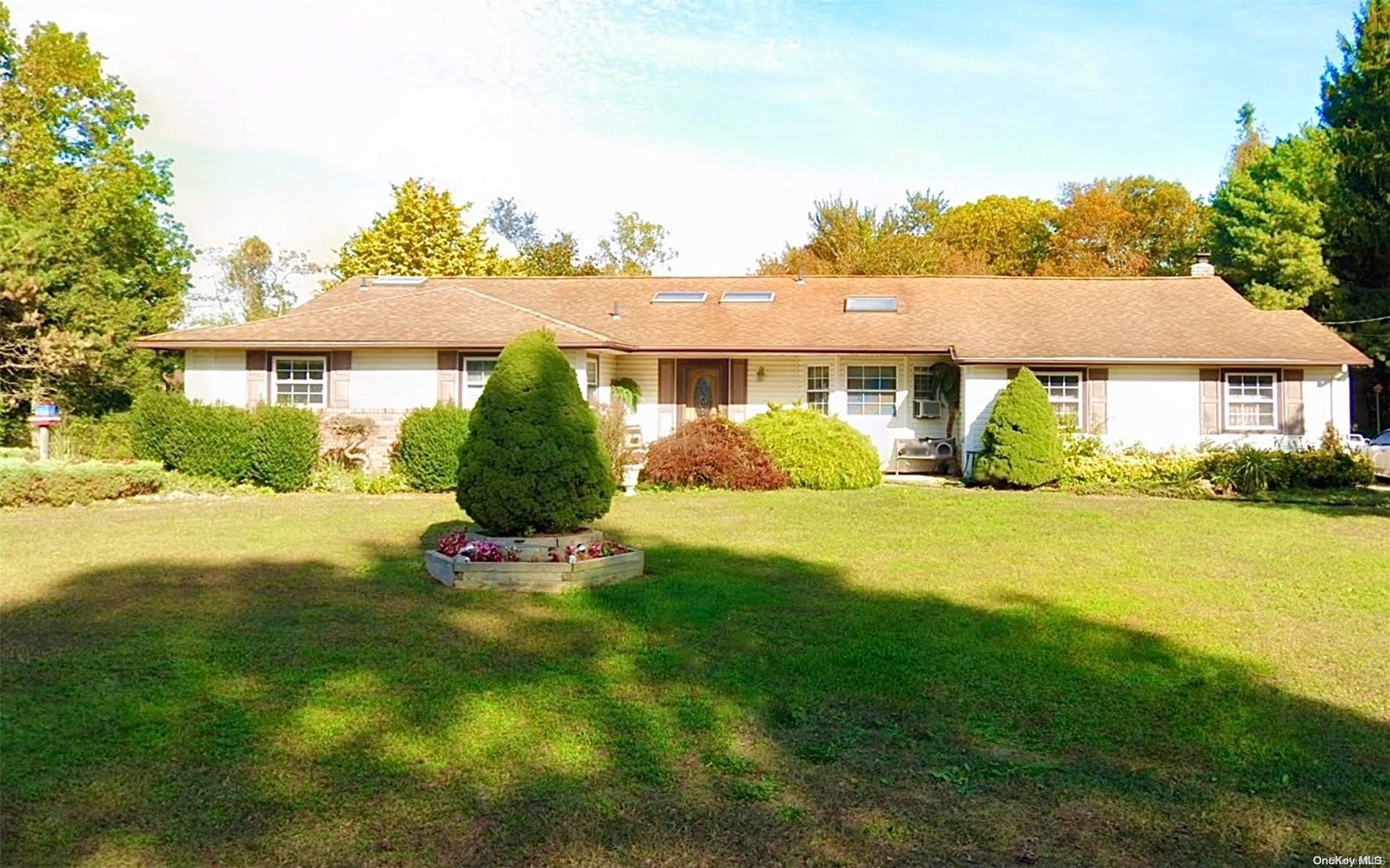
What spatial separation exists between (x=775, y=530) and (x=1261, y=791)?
768cm

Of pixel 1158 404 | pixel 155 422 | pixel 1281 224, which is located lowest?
pixel 155 422

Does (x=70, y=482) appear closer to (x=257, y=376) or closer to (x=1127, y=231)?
(x=257, y=376)

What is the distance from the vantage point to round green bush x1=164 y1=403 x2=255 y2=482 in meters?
16.1

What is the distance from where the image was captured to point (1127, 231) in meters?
40.1

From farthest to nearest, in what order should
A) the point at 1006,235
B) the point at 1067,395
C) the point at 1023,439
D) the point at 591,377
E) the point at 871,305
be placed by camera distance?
1. the point at 1006,235
2. the point at 871,305
3. the point at 1067,395
4. the point at 591,377
5. the point at 1023,439

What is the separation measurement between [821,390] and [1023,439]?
4951mm

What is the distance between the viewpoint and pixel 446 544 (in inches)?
345

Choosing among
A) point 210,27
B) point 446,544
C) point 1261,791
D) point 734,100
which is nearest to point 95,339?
point 210,27

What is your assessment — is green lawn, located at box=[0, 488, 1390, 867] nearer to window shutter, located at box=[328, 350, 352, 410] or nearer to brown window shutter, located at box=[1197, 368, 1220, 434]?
window shutter, located at box=[328, 350, 352, 410]

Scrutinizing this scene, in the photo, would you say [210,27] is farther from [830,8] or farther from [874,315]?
[874,315]

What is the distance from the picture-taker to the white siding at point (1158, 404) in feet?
60.3

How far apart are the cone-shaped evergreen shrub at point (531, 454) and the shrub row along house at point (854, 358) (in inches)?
318

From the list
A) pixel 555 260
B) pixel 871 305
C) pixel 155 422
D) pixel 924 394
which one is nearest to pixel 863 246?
pixel 555 260

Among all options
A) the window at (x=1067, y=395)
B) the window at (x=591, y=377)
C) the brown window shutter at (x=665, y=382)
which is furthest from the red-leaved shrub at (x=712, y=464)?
the window at (x=1067, y=395)
